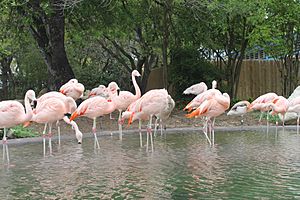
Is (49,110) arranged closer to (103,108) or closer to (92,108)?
(92,108)

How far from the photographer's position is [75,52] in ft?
84.9

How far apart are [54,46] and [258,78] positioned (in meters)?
11.9

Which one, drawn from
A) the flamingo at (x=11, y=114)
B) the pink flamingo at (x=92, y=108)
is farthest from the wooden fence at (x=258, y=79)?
the flamingo at (x=11, y=114)

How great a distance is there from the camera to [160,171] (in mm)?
7324

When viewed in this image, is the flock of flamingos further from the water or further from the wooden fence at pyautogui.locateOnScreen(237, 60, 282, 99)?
the wooden fence at pyautogui.locateOnScreen(237, 60, 282, 99)

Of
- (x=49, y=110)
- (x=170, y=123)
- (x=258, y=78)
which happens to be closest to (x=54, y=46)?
(x=170, y=123)

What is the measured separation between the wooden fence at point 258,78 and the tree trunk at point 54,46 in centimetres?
903

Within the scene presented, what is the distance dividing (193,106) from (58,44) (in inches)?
264

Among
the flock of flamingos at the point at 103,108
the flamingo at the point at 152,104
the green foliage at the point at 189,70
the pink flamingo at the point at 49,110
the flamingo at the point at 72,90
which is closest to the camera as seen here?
the flock of flamingos at the point at 103,108

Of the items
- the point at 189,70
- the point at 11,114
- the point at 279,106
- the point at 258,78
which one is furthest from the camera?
the point at 258,78

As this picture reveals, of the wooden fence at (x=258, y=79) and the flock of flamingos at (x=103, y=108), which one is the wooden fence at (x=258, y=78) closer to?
the wooden fence at (x=258, y=79)

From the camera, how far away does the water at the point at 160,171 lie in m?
6.06

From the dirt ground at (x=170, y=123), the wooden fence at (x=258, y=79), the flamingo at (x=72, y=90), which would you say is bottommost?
the dirt ground at (x=170, y=123)

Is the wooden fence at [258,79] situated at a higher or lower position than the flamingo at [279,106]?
higher
